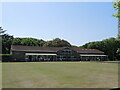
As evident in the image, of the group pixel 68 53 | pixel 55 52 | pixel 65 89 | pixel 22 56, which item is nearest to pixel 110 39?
pixel 68 53

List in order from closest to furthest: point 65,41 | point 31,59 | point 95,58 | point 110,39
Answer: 1. point 31,59
2. point 95,58
3. point 110,39
4. point 65,41

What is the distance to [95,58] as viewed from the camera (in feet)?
174

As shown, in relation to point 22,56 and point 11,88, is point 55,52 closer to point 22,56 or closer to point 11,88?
point 22,56

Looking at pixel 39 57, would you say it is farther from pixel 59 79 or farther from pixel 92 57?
pixel 59 79

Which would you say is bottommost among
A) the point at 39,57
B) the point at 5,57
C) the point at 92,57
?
the point at 92,57

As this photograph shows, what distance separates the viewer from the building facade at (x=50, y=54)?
4212 centimetres

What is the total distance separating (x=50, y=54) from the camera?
45.4 metres

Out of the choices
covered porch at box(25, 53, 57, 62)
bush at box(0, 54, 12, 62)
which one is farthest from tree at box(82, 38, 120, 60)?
bush at box(0, 54, 12, 62)

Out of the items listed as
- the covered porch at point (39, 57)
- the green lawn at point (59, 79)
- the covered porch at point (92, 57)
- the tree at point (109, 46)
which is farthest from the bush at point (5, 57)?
the tree at point (109, 46)

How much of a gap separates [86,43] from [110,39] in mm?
12478

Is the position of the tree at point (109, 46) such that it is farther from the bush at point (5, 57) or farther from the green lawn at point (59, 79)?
the green lawn at point (59, 79)

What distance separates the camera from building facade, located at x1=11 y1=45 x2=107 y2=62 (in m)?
42.1

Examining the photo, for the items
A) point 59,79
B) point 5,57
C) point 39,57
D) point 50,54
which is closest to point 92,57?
point 50,54

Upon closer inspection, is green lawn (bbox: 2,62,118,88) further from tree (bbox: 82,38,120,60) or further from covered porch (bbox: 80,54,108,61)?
tree (bbox: 82,38,120,60)
